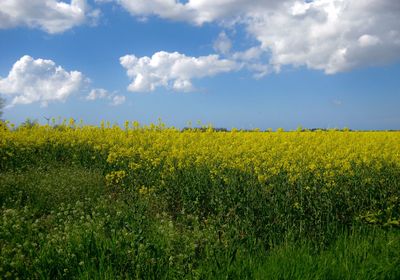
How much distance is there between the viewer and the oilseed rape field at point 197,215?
5391mm

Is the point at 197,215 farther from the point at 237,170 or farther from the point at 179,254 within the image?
the point at 179,254

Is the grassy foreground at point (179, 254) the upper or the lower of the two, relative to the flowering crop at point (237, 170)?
lower

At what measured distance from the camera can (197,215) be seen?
315 inches

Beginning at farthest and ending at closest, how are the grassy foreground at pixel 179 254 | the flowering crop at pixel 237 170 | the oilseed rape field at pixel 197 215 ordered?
the flowering crop at pixel 237 170 → the oilseed rape field at pixel 197 215 → the grassy foreground at pixel 179 254

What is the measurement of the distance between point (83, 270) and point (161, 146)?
25.6 ft

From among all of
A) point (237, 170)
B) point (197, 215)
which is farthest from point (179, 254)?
point (237, 170)

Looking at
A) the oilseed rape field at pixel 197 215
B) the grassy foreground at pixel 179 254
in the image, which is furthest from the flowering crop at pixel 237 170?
the grassy foreground at pixel 179 254

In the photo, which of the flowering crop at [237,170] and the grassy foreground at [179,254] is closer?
the grassy foreground at [179,254]

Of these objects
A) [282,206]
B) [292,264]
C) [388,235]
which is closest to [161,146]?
[282,206]

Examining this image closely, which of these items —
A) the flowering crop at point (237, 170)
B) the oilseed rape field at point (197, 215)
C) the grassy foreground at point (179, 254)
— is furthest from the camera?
the flowering crop at point (237, 170)

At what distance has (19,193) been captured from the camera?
8953 millimetres

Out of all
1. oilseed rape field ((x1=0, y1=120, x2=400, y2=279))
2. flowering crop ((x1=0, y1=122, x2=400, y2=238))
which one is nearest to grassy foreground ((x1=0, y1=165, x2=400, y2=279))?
oilseed rape field ((x1=0, y1=120, x2=400, y2=279))

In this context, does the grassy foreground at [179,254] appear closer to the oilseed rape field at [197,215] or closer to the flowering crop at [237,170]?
the oilseed rape field at [197,215]

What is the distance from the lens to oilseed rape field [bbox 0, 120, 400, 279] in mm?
5391
